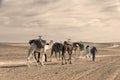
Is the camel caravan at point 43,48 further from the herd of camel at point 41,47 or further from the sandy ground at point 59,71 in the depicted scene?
the sandy ground at point 59,71

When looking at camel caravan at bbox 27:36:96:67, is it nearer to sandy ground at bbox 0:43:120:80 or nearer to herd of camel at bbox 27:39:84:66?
herd of camel at bbox 27:39:84:66

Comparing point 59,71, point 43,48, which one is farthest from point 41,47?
point 59,71

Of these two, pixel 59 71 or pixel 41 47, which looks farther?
pixel 41 47

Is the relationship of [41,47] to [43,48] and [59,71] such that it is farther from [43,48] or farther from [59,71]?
[59,71]

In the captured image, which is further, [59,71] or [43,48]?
[43,48]

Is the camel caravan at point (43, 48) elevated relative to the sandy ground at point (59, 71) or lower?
elevated

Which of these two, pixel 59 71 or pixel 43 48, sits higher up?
pixel 43 48

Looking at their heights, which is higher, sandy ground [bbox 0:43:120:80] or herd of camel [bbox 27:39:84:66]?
herd of camel [bbox 27:39:84:66]

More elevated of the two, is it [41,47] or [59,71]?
[41,47]

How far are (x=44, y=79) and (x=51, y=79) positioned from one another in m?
0.40

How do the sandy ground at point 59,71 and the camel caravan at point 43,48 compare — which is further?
→ the camel caravan at point 43,48

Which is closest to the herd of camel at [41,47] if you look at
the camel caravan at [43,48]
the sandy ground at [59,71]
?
the camel caravan at [43,48]

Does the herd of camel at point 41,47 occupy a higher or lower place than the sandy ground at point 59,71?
higher

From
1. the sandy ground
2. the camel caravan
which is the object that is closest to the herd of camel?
the camel caravan
